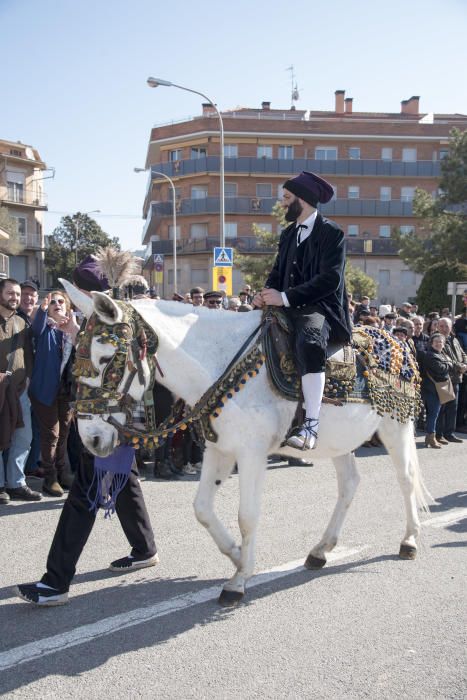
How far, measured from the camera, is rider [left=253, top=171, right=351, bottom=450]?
14.3 feet

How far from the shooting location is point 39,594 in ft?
14.3

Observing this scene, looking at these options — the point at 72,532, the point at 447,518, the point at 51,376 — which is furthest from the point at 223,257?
the point at 72,532

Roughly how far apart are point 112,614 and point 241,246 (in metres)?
43.6

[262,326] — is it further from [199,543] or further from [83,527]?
[199,543]

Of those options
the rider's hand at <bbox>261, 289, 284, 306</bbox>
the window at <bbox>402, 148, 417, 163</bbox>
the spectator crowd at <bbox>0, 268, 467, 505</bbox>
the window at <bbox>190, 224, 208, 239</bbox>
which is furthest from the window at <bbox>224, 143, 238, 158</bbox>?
the rider's hand at <bbox>261, 289, 284, 306</bbox>

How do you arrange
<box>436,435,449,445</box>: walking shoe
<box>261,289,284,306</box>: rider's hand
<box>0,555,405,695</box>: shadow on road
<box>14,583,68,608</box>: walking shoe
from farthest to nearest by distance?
1. <box>436,435,449,445</box>: walking shoe
2. <box>261,289,284,306</box>: rider's hand
3. <box>14,583,68,608</box>: walking shoe
4. <box>0,555,405,695</box>: shadow on road

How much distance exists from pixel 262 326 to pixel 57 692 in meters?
2.45

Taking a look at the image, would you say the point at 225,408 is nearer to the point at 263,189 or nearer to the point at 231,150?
the point at 263,189

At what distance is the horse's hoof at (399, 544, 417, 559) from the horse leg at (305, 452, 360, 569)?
0.54 meters

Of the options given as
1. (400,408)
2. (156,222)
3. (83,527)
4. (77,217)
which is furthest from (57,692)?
(77,217)

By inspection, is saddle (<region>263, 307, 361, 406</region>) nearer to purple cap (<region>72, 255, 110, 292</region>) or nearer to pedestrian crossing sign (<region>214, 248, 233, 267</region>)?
purple cap (<region>72, 255, 110, 292</region>)

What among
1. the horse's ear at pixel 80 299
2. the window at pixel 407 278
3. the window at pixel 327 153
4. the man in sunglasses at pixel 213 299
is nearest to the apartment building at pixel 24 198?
the window at pixel 327 153

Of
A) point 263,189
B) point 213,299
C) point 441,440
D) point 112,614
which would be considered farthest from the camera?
point 263,189

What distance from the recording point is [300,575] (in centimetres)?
495
